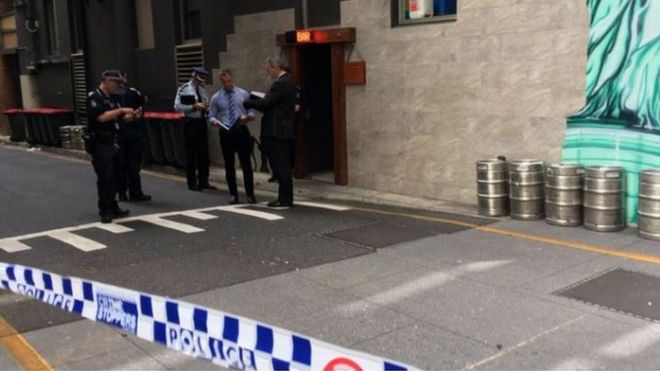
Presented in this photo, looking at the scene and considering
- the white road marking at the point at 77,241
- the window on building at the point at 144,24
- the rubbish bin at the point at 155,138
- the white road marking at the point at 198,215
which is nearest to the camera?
the white road marking at the point at 77,241

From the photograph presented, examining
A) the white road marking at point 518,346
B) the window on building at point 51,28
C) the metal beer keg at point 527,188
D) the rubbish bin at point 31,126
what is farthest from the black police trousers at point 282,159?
the window on building at point 51,28

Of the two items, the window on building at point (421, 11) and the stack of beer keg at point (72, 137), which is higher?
the window on building at point (421, 11)

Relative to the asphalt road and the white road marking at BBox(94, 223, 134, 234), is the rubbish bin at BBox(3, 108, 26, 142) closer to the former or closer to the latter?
the asphalt road

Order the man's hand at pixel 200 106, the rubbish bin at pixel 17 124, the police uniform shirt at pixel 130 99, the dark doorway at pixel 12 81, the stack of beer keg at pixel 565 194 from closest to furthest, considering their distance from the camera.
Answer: the stack of beer keg at pixel 565 194 → the police uniform shirt at pixel 130 99 → the man's hand at pixel 200 106 → the rubbish bin at pixel 17 124 → the dark doorway at pixel 12 81

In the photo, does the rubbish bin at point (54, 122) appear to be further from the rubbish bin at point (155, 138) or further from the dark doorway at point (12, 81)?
the dark doorway at point (12, 81)

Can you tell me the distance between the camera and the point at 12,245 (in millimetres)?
7734

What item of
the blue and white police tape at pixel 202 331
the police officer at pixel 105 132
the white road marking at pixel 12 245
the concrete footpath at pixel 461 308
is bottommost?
the white road marking at pixel 12 245

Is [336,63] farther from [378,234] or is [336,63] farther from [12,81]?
[12,81]

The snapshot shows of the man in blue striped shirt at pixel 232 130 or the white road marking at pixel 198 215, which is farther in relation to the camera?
the man in blue striped shirt at pixel 232 130

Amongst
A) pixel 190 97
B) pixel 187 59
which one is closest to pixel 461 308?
pixel 190 97

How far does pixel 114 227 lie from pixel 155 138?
6.03m

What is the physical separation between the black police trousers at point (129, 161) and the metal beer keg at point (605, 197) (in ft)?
21.1

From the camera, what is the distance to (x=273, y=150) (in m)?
9.34

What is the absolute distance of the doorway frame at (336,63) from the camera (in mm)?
10453
